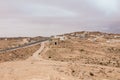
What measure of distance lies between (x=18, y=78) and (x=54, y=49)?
72096 millimetres

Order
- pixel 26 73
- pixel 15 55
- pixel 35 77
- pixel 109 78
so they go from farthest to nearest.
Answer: pixel 15 55 < pixel 109 78 < pixel 26 73 < pixel 35 77

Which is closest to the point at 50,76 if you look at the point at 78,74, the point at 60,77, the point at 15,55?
the point at 60,77

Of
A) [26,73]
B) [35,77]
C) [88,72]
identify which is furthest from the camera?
[88,72]

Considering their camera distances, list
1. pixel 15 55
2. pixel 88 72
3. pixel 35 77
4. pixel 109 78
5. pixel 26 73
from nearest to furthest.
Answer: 1. pixel 35 77
2. pixel 26 73
3. pixel 109 78
4. pixel 88 72
5. pixel 15 55

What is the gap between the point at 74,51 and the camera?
134m

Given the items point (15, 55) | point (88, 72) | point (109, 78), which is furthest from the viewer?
point (15, 55)

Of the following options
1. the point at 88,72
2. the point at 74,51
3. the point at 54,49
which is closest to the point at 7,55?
the point at 54,49

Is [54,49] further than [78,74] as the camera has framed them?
Yes

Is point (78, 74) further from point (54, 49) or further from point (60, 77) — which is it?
point (54, 49)

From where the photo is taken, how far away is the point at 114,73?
79438 millimetres

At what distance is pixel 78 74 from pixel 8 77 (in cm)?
2005

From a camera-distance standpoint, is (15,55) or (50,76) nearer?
(50,76)

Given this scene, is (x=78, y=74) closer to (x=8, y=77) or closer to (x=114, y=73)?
(x=114, y=73)

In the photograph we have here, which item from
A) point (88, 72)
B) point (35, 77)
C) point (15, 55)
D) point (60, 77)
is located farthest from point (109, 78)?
point (15, 55)
